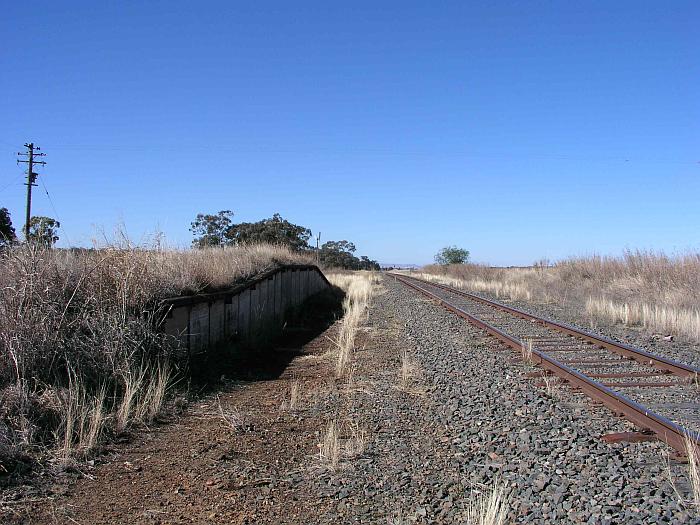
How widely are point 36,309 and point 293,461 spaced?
3592mm

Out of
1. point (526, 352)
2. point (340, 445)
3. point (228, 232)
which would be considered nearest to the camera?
point (340, 445)

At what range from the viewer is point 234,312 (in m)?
11.6

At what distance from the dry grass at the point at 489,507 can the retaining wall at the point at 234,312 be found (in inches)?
210

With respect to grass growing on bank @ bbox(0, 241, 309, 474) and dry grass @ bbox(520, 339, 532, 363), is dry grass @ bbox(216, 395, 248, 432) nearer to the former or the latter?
grass growing on bank @ bbox(0, 241, 309, 474)

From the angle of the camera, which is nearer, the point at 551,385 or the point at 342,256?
the point at 551,385

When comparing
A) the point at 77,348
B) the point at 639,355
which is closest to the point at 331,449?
the point at 77,348

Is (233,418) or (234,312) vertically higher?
(234,312)

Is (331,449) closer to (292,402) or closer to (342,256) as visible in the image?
(292,402)

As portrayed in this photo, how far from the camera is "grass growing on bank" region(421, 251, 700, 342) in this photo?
1463cm

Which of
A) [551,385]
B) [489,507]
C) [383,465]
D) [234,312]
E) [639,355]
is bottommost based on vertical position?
[383,465]

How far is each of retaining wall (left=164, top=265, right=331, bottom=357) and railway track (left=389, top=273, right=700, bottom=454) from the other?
5547 mm

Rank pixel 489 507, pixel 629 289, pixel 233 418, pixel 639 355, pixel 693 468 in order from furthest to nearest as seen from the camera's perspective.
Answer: pixel 629 289
pixel 639 355
pixel 233 418
pixel 693 468
pixel 489 507

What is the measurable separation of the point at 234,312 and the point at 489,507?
28.1 ft

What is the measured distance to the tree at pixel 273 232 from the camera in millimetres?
39072
